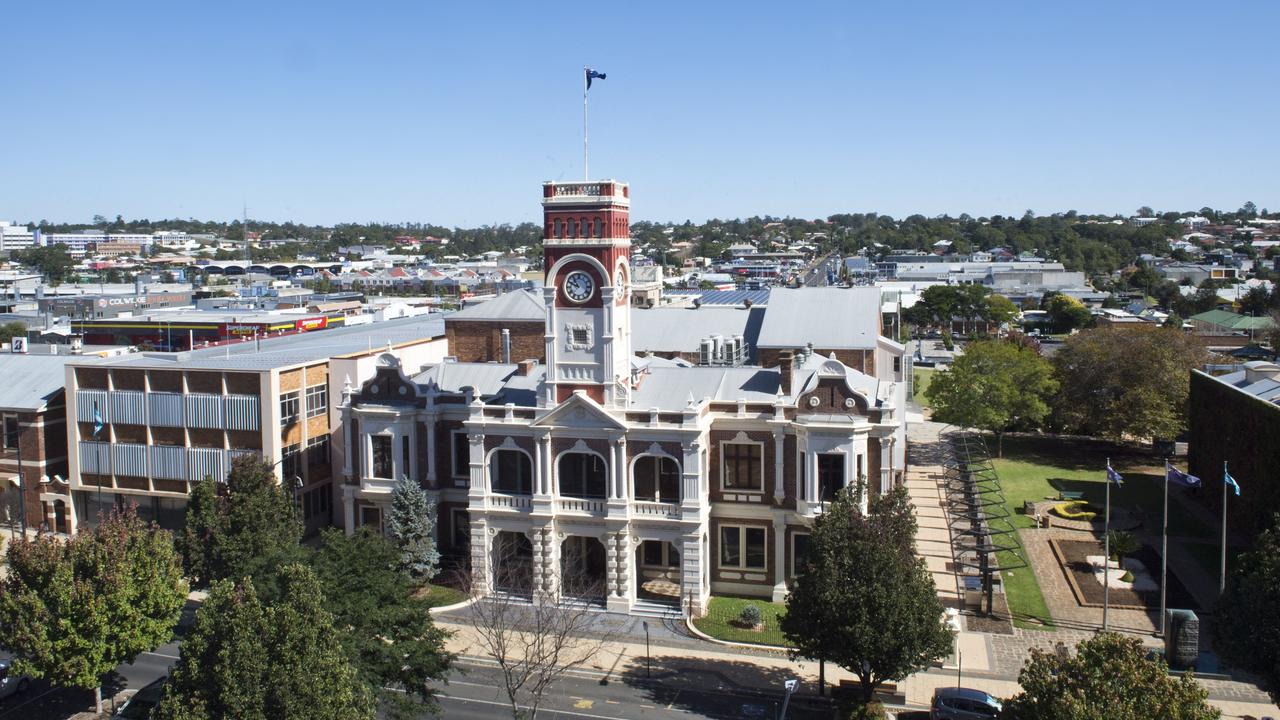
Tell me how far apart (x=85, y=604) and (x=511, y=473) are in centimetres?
1945

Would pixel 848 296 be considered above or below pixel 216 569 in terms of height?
above

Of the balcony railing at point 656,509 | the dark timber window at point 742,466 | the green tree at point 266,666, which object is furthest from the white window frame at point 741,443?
the green tree at point 266,666

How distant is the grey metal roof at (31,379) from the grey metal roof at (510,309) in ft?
78.1

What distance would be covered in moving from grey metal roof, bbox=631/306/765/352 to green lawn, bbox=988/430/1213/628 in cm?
2003

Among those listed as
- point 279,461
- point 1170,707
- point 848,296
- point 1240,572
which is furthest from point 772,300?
point 1170,707

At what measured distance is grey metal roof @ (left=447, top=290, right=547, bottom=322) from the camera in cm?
6969

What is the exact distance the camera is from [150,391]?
59.3 m

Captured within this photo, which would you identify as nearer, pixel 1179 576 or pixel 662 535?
pixel 662 535

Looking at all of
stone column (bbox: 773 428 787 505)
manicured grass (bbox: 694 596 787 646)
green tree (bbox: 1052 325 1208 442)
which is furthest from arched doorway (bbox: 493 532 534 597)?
green tree (bbox: 1052 325 1208 442)

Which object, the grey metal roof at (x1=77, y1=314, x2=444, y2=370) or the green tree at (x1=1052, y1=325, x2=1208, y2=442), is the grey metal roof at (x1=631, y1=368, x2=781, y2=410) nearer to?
the grey metal roof at (x1=77, y1=314, x2=444, y2=370)

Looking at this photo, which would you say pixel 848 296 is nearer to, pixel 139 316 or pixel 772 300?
pixel 772 300

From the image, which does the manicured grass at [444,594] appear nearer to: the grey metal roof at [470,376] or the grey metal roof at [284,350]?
the grey metal roof at [470,376]

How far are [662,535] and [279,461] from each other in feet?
75.8

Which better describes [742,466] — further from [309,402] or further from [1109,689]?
[309,402]
